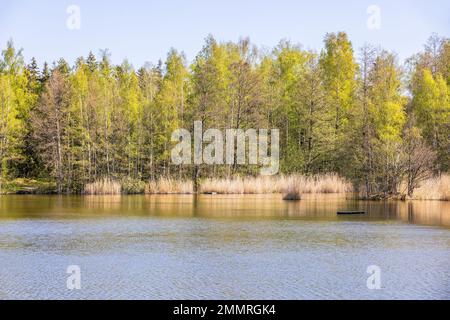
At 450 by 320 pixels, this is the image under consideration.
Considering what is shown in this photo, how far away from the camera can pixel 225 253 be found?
1856 cm

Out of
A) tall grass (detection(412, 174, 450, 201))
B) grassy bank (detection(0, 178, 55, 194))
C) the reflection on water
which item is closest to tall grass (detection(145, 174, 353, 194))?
the reflection on water

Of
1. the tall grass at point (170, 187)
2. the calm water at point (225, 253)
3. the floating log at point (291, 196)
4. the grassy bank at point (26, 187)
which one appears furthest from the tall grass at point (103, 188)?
the calm water at point (225, 253)

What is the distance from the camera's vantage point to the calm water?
14.1 metres

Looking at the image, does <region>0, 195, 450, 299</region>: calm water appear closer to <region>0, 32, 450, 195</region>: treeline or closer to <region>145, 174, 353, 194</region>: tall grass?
<region>145, 174, 353, 194</region>: tall grass

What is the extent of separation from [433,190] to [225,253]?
23.4 m

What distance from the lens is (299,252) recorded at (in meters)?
18.7

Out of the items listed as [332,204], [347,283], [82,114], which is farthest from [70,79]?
[347,283]

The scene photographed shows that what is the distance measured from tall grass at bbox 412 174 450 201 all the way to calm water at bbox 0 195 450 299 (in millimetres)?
7662

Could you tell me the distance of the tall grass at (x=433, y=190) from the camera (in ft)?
125

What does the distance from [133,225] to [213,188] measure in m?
22.2

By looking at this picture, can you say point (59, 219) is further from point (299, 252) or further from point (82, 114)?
point (82, 114)

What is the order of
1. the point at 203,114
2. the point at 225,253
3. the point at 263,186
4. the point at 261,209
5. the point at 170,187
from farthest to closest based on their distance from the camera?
the point at 203,114, the point at 170,187, the point at 263,186, the point at 261,209, the point at 225,253

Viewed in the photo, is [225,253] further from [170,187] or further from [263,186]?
[170,187]

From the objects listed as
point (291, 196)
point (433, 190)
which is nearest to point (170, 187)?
point (291, 196)
